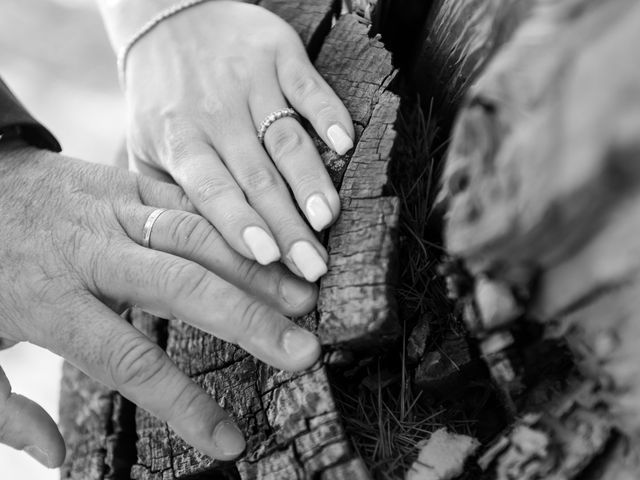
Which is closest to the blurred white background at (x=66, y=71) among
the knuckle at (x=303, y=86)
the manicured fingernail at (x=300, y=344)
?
the knuckle at (x=303, y=86)

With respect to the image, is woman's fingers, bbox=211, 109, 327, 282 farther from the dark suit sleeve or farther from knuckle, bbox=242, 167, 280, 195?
the dark suit sleeve

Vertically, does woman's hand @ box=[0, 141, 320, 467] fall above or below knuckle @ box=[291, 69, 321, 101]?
below

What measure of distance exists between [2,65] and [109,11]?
2206 mm

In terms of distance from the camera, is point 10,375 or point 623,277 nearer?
point 623,277

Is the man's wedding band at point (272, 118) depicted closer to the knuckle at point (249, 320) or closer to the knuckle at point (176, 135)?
the knuckle at point (176, 135)

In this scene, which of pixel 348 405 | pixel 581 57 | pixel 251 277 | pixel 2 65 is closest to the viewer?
pixel 581 57

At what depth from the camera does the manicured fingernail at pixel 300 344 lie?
2.78 ft

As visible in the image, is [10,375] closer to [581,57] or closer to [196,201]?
[196,201]

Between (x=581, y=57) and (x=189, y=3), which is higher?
(x=581, y=57)

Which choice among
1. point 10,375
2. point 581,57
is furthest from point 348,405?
point 10,375

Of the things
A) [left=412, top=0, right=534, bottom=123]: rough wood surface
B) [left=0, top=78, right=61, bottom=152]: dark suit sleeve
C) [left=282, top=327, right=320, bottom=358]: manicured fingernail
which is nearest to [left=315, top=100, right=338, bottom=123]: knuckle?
[left=412, top=0, right=534, bottom=123]: rough wood surface

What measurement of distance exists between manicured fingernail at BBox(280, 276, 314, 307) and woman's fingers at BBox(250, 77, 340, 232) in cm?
11

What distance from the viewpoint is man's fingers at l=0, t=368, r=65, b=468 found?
110cm

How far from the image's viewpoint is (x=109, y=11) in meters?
1.54
